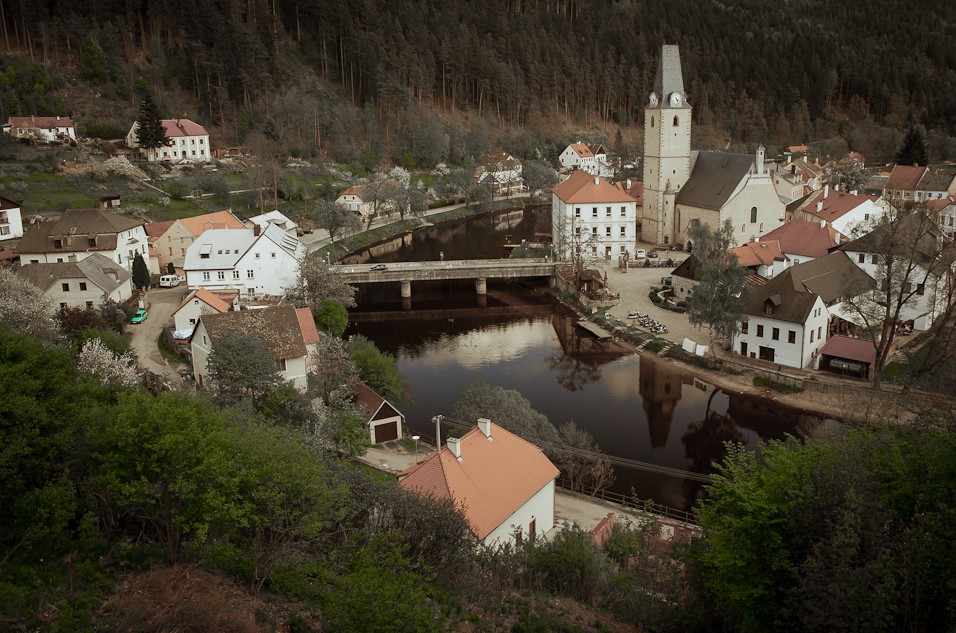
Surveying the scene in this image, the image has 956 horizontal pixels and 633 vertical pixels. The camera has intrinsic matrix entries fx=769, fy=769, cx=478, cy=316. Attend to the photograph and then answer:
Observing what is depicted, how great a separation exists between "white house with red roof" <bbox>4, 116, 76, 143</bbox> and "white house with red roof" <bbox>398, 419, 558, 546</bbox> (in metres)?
57.1

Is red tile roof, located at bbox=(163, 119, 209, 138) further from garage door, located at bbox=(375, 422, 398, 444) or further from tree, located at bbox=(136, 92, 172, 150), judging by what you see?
garage door, located at bbox=(375, 422, 398, 444)

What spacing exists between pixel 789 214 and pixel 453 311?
→ 88.6 feet

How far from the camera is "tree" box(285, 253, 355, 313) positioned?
35.8m

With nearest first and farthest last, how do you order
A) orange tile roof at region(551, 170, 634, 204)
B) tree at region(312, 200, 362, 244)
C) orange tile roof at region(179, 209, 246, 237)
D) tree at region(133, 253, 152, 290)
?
tree at region(133, 253, 152, 290)
orange tile roof at region(179, 209, 246, 237)
orange tile roof at region(551, 170, 634, 204)
tree at region(312, 200, 362, 244)

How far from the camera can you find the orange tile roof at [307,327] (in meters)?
27.3

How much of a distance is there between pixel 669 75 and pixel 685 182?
24.1 ft

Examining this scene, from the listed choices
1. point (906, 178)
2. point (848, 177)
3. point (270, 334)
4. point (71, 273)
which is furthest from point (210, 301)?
point (906, 178)

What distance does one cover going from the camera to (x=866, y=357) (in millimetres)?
28984

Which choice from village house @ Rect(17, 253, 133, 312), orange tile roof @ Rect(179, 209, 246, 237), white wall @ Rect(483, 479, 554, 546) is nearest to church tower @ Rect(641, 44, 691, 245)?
orange tile roof @ Rect(179, 209, 246, 237)

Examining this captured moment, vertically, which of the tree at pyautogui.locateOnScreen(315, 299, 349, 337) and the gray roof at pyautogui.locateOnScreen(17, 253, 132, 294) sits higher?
the gray roof at pyautogui.locateOnScreen(17, 253, 132, 294)

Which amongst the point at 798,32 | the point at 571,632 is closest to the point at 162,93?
the point at 571,632

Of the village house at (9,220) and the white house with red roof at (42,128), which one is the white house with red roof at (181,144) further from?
the village house at (9,220)

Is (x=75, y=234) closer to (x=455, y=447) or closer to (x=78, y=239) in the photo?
(x=78, y=239)

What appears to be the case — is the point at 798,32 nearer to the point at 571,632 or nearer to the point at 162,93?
the point at 162,93
